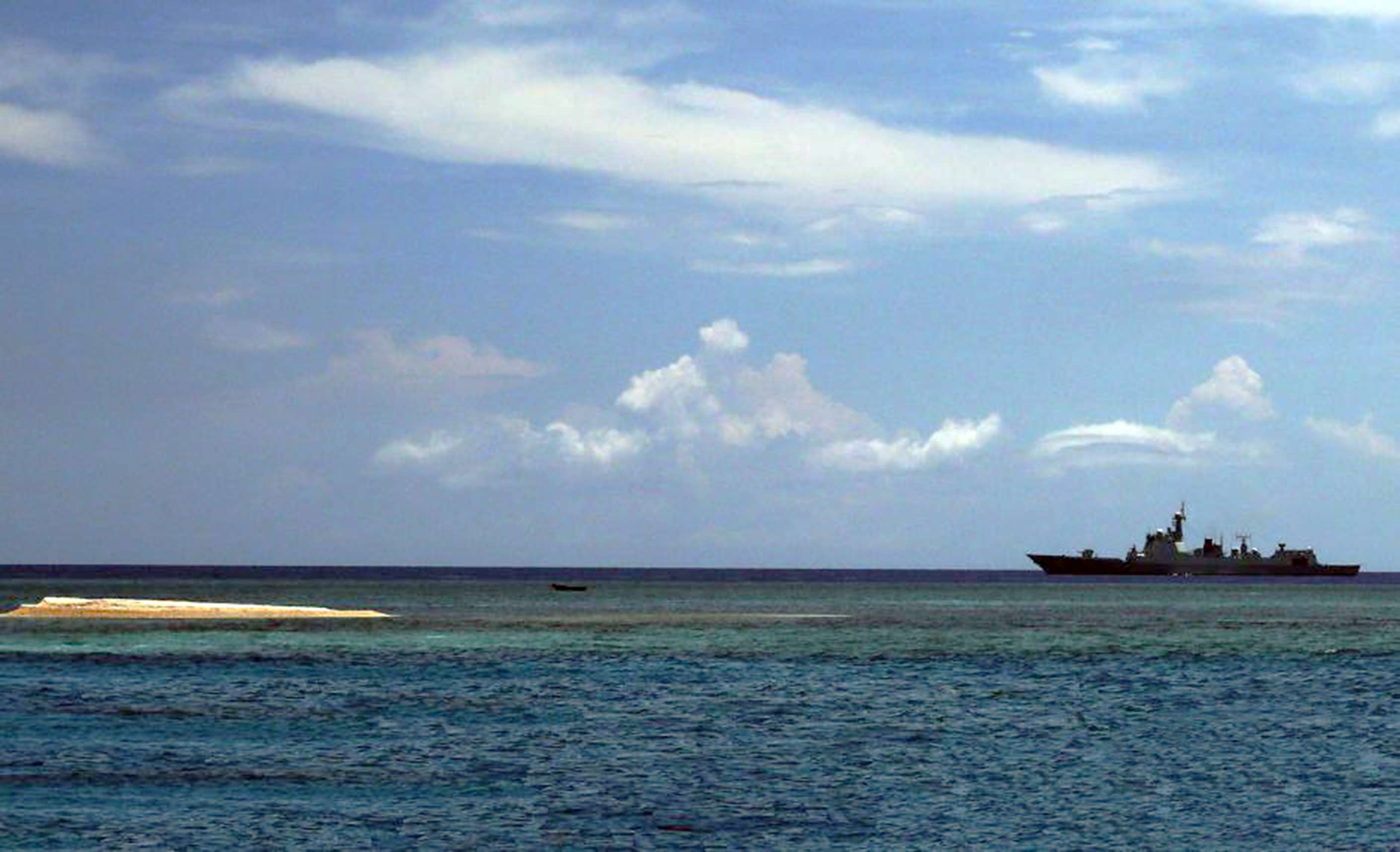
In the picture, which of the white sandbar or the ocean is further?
the white sandbar

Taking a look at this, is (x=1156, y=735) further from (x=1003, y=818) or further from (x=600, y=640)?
(x=600, y=640)

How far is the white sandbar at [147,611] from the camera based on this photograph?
12306cm

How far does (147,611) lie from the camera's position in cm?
12200

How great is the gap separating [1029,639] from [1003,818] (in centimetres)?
7784

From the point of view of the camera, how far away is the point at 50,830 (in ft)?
115

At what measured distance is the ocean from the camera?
121 ft

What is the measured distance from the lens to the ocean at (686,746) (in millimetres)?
36938

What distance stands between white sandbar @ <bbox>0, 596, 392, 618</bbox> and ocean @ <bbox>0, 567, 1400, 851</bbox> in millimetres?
23779

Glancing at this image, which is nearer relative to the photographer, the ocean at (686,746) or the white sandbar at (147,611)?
the ocean at (686,746)

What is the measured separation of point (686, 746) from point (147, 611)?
264 ft

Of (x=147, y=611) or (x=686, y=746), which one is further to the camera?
(x=147, y=611)

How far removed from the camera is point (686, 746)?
51.0 metres

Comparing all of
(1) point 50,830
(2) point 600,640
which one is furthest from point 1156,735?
(2) point 600,640

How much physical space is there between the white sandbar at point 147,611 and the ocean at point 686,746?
23.8 m
